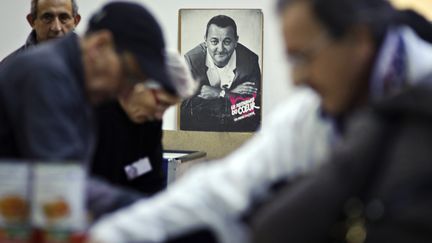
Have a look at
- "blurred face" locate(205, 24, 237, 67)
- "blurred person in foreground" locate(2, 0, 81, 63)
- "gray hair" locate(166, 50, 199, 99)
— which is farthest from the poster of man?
"gray hair" locate(166, 50, 199, 99)

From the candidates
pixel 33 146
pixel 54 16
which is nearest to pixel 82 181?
pixel 33 146

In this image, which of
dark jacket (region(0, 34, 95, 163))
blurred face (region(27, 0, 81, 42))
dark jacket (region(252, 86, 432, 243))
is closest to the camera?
dark jacket (region(252, 86, 432, 243))

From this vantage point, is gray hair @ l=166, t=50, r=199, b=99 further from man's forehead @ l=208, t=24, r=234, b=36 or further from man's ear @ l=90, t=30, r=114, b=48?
man's forehead @ l=208, t=24, r=234, b=36

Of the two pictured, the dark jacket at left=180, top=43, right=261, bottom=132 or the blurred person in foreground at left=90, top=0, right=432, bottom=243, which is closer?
the blurred person in foreground at left=90, top=0, right=432, bottom=243

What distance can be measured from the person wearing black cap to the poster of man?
3.01 m

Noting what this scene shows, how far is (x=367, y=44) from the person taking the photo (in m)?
1.26

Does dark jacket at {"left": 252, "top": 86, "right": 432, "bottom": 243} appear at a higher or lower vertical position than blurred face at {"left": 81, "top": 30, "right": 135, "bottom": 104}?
lower

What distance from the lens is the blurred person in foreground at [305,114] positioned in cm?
125

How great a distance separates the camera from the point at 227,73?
4.81 m

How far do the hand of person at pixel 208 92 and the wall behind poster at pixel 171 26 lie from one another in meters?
0.22

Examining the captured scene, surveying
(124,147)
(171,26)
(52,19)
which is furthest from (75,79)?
(171,26)

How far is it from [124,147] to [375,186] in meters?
1.43

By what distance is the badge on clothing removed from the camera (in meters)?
2.41

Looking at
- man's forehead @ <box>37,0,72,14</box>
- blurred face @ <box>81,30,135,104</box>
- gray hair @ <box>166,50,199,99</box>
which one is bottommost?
gray hair @ <box>166,50,199,99</box>
